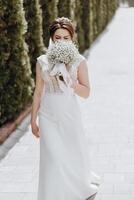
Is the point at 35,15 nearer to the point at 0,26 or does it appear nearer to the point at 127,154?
the point at 0,26

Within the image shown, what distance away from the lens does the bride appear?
4.76m

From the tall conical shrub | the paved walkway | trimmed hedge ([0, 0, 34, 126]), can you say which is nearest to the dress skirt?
the paved walkway

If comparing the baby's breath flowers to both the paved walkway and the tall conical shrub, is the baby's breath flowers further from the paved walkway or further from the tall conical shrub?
the tall conical shrub

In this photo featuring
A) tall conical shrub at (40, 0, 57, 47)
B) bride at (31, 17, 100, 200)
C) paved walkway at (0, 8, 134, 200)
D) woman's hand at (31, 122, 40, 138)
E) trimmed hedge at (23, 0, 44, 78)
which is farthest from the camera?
tall conical shrub at (40, 0, 57, 47)

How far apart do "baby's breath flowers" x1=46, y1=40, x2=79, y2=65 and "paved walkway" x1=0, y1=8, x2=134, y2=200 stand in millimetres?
1693

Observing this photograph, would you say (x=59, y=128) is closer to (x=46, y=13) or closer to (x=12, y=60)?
(x=12, y=60)

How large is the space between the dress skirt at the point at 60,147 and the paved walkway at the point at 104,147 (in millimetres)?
991

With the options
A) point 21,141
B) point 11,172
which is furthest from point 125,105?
point 11,172

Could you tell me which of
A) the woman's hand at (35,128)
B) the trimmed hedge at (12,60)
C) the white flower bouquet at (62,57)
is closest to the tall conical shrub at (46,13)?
the trimmed hedge at (12,60)

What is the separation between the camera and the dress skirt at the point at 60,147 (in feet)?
15.7

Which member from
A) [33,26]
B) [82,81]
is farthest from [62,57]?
[33,26]

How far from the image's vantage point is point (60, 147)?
4.79 meters

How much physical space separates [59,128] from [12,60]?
451 cm

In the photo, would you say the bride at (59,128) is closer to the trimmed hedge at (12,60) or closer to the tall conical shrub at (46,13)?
the trimmed hedge at (12,60)
